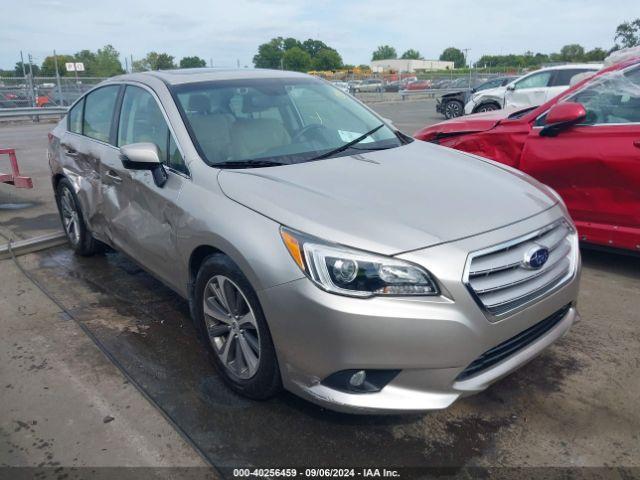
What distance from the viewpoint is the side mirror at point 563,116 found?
417 cm

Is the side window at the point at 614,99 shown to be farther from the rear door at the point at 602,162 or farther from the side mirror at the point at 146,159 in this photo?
the side mirror at the point at 146,159

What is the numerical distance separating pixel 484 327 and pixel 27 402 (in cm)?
234

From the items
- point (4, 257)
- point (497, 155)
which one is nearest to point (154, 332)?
point (4, 257)

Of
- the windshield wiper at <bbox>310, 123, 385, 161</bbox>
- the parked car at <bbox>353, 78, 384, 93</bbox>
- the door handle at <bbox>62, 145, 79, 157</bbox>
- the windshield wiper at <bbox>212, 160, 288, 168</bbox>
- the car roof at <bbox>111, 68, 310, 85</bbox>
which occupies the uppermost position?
the parked car at <bbox>353, 78, 384, 93</bbox>

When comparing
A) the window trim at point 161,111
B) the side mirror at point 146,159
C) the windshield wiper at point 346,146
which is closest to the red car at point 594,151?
the windshield wiper at point 346,146

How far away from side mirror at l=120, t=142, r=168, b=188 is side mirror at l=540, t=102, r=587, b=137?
298cm

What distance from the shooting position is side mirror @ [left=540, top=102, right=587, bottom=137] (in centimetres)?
417

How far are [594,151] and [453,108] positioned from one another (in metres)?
16.3

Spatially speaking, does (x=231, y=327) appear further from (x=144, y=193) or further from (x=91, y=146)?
(x=91, y=146)

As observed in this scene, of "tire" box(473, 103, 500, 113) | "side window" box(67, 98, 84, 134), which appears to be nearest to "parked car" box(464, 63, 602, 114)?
"tire" box(473, 103, 500, 113)

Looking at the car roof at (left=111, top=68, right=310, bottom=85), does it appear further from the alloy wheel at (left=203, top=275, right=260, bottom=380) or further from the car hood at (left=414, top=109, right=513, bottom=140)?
the car hood at (left=414, top=109, right=513, bottom=140)

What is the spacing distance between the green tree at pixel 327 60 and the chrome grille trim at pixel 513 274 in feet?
234

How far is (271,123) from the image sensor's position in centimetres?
347

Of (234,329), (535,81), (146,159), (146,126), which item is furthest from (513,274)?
(535,81)
